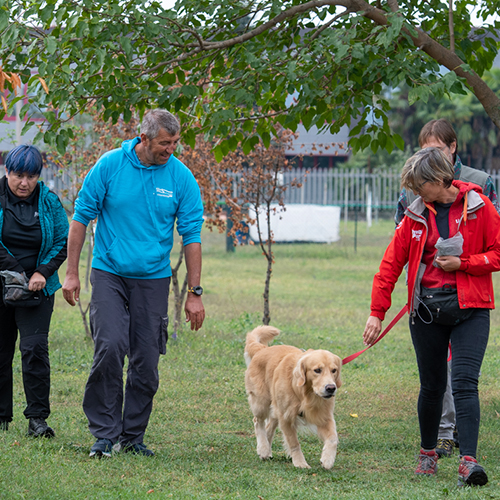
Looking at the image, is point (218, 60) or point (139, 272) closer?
point (139, 272)

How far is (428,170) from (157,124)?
5.39ft

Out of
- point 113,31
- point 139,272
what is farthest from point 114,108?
point 139,272

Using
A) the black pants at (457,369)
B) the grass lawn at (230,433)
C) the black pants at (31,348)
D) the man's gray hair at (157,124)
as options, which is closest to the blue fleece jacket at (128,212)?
the man's gray hair at (157,124)

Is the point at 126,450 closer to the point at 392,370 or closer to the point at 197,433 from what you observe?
the point at 197,433

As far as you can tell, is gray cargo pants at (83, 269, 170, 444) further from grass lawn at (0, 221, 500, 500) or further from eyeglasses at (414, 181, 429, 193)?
eyeglasses at (414, 181, 429, 193)

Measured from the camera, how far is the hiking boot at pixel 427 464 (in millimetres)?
4270

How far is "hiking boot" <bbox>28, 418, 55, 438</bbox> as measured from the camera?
4902 millimetres

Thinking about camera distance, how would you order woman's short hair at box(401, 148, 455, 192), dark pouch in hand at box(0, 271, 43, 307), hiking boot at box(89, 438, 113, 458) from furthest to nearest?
dark pouch in hand at box(0, 271, 43, 307), hiking boot at box(89, 438, 113, 458), woman's short hair at box(401, 148, 455, 192)

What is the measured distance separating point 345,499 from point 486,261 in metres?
1.47

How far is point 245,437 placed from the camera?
5.34m

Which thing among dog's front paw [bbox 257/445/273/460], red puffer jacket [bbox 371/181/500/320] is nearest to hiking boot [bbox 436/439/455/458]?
dog's front paw [bbox 257/445/273/460]

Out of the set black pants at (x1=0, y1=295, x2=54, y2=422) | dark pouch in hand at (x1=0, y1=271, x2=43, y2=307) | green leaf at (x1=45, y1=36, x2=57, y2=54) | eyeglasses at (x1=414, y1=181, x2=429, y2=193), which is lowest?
black pants at (x1=0, y1=295, x2=54, y2=422)

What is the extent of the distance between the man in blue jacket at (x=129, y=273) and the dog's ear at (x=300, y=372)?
0.68 m

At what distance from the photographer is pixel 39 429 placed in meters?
4.91
